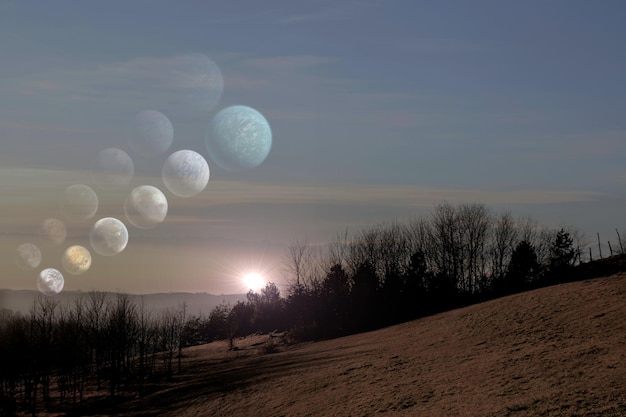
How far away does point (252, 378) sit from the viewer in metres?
44.6

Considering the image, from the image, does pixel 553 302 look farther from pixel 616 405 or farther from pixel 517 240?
pixel 517 240

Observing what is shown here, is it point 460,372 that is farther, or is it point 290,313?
point 290,313

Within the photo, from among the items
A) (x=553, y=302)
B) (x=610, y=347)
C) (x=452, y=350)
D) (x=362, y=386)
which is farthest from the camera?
(x=553, y=302)

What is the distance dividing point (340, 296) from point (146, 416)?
154 ft

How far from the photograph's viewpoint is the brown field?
24547mm

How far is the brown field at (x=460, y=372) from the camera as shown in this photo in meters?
24.5

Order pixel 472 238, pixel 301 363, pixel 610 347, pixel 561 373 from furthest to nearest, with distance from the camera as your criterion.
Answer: pixel 472 238, pixel 301 363, pixel 610 347, pixel 561 373

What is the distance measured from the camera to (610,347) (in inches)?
1126

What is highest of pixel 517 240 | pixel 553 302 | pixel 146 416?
pixel 517 240

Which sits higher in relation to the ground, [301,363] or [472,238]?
[472,238]

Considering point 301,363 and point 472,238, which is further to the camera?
point 472,238

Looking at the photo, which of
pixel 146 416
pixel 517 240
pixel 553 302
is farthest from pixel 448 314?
pixel 517 240

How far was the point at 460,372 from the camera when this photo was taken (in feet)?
102

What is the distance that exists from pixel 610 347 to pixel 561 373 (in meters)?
4.02
